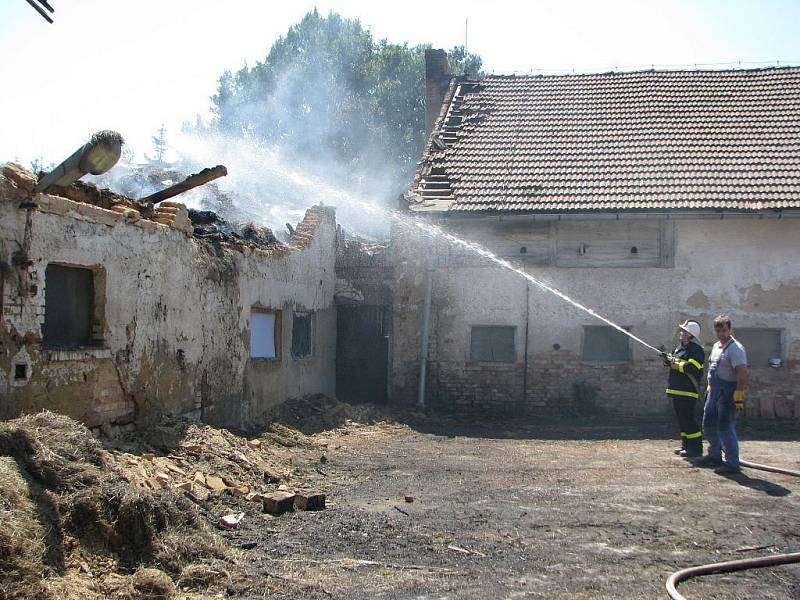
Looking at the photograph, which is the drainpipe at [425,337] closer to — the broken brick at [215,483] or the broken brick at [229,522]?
the broken brick at [215,483]

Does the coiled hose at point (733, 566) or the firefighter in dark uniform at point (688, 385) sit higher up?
the firefighter in dark uniform at point (688, 385)

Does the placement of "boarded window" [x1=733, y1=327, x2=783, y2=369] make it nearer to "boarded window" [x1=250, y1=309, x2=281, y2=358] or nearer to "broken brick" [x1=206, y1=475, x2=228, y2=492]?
"boarded window" [x1=250, y1=309, x2=281, y2=358]

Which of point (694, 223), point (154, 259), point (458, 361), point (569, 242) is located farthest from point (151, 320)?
point (694, 223)

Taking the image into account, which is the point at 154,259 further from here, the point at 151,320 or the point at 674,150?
the point at 674,150

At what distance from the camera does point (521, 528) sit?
6.73m

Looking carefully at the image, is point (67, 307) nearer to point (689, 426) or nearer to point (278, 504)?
point (278, 504)

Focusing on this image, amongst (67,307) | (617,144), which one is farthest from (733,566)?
(617,144)

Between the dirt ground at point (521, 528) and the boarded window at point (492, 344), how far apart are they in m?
4.61

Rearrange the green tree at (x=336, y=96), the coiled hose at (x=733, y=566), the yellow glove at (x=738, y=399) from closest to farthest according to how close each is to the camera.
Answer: the coiled hose at (x=733, y=566) < the yellow glove at (x=738, y=399) < the green tree at (x=336, y=96)

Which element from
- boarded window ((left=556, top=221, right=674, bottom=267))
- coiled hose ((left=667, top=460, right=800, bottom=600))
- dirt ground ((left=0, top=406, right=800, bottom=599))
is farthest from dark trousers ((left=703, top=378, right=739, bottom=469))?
boarded window ((left=556, top=221, right=674, bottom=267))

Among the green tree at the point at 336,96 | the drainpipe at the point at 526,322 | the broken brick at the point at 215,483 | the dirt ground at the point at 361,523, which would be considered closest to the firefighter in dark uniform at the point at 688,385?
the dirt ground at the point at 361,523

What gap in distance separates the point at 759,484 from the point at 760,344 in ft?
23.7

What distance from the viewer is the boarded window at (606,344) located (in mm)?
15434

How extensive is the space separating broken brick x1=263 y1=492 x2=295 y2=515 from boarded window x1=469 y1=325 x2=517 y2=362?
339 inches
